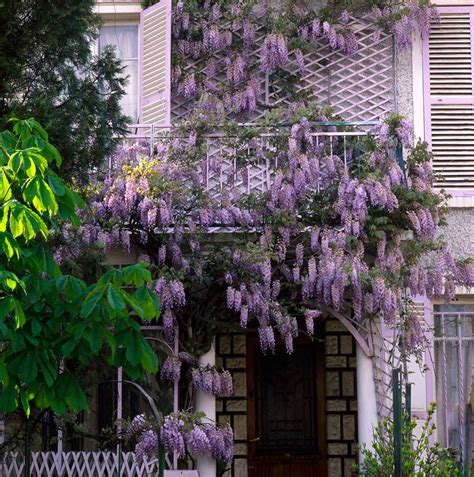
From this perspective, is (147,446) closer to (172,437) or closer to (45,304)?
(172,437)

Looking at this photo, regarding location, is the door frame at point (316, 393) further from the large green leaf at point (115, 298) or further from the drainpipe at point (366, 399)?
the large green leaf at point (115, 298)

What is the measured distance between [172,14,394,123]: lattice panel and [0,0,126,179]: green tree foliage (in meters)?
3.52

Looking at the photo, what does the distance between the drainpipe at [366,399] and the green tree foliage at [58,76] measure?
3452 mm

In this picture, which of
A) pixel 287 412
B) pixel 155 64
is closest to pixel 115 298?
pixel 155 64

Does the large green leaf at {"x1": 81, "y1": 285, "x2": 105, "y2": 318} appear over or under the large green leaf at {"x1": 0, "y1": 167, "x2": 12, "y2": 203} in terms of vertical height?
under

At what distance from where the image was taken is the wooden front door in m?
12.8

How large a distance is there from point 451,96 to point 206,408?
429cm

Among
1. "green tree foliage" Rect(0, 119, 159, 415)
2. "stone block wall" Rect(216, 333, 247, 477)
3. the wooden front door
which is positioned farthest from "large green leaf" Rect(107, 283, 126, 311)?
the wooden front door

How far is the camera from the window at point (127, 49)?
12.8 m

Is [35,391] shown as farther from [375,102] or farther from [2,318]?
[375,102]

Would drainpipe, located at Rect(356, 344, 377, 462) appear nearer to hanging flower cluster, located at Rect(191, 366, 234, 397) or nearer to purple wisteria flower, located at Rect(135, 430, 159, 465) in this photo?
hanging flower cluster, located at Rect(191, 366, 234, 397)

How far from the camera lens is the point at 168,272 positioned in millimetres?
10711

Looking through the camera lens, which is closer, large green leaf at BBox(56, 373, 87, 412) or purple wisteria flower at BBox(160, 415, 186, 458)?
large green leaf at BBox(56, 373, 87, 412)

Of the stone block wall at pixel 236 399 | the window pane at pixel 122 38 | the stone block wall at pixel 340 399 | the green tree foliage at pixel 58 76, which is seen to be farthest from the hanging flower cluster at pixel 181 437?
the window pane at pixel 122 38
